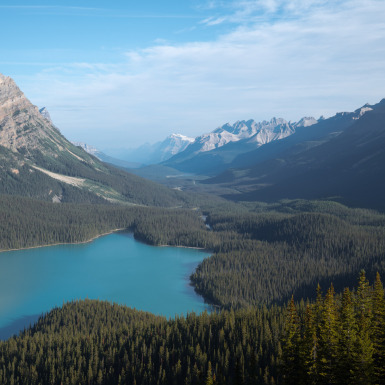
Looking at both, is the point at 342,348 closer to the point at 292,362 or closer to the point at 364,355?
the point at 364,355

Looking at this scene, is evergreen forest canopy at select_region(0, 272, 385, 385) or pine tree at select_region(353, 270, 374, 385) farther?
evergreen forest canopy at select_region(0, 272, 385, 385)

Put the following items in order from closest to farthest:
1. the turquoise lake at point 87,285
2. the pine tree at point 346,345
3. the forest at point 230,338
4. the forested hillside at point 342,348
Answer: the forested hillside at point 342,348
the pine tree at point 346,345
the forest at point 230,338
the turquoise lake at point 87,285

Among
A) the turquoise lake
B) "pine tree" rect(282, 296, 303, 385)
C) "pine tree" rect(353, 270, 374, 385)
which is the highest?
"pine tree" rect(353, 270, 374, 385)

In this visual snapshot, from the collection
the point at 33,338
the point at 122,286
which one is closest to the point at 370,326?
the point at 33,338

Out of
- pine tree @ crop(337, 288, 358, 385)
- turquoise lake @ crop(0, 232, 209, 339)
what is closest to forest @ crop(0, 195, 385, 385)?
pine tree @ crop(337, 288, 358, 385)

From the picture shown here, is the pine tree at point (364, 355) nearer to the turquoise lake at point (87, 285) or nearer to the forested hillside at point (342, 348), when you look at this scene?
the forested hillside at point (342, 348)

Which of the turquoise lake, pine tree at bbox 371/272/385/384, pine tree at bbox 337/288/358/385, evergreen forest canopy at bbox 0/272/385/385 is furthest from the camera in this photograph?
the turquoise lake

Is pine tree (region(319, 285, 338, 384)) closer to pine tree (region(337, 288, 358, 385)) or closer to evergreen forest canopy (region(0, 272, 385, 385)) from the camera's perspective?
evergreen forest canopy (region(0, 272, 385, 385))

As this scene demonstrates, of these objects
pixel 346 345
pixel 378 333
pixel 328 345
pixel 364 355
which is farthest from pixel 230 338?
pixel 364 355

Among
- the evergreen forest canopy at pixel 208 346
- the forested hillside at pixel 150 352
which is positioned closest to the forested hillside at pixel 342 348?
the evergreen forest canopy at pixel 208 346
